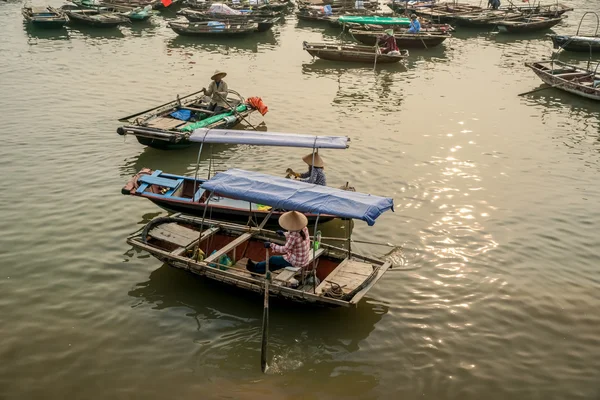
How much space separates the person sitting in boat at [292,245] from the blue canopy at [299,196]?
0.20 m

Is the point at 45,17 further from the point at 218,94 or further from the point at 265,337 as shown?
the point at 265,337

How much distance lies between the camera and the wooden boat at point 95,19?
25.6 m

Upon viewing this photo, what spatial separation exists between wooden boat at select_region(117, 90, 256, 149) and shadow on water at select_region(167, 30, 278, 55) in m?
9.19

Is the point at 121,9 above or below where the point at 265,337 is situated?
above

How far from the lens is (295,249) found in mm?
7844

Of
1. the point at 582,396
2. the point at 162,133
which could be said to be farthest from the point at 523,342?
the point at 162,133

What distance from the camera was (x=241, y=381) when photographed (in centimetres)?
686

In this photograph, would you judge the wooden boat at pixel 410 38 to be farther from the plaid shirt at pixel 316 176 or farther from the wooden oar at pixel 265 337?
the wooden oar at pixel 265 337

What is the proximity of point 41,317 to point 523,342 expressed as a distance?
270 inches

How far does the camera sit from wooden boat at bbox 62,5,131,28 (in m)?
25.6

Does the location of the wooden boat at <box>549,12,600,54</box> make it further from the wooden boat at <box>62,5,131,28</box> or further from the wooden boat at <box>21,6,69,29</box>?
the wooden boat at <box>21,6,69,29</box>

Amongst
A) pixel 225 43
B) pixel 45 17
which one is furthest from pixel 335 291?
pixel 45 17

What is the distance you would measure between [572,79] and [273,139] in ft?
43.4

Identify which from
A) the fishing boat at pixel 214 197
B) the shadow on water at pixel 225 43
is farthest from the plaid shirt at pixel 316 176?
the shadow on water at pixel 225 43
